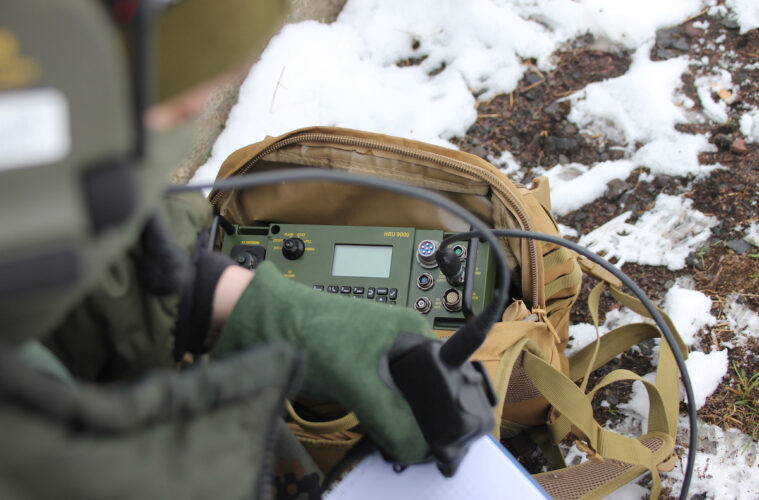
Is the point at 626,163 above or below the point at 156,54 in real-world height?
below

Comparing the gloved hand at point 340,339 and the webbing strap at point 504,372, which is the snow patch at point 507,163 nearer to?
the webbing strap at point 504,372

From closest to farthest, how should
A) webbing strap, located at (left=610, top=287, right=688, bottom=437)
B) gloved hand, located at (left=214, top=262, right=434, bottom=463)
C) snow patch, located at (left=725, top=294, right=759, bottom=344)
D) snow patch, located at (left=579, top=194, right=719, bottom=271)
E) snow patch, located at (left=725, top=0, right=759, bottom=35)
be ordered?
gloved hand, located at (left=214, top=262, right=434, bottom=463)
webbing strap, located at (left=610, top=287, right=688, bottom=437)
snow patch, located at (left=725, top=294, right=759, bottom=344)
snow patch, located at (left=579, top=194, right=719, bottom=271)
snow patch, located at (left=725, top=0, right=759, bottom=35)

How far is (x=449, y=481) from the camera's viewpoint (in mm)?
1010

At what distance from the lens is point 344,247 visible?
146 cm

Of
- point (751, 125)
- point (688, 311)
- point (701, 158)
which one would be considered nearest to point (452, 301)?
point (688, 311)

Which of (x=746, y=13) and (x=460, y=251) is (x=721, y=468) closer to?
(x=460, y=251)

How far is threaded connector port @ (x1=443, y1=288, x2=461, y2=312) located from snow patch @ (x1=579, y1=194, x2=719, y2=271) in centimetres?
54

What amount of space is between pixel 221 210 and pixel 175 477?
3.15ft

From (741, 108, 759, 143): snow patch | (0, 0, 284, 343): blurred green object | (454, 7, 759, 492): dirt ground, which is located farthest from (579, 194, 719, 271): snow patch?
(0, 0, 284, 343): blurred green object

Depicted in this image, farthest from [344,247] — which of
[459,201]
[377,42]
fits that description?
[377,42]

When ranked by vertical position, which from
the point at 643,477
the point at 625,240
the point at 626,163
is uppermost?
the point at 626,163

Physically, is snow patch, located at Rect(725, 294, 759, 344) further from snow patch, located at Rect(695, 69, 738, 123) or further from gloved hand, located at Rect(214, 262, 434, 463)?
gloved hand, located at Rect(214, 262, 434, 463)

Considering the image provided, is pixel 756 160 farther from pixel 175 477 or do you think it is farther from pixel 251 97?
pixel 175 477

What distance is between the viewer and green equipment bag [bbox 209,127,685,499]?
120cm
